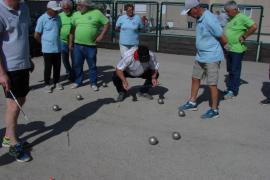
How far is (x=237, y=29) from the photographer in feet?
25.5

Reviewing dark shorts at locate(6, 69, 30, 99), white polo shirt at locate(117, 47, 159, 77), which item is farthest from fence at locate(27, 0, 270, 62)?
dark shorts at locate(6, 69, 30, 99)

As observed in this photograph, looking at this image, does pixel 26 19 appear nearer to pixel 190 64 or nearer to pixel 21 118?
pixel 21 118

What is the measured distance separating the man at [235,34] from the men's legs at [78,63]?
2.98 metres

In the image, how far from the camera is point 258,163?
16.7 ft

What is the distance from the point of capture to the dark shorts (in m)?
4.68

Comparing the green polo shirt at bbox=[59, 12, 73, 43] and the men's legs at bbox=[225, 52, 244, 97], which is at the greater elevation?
the green polo shirt at bbox=[59, 12, 73, 43]

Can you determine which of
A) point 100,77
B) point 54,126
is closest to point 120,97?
point 54,126

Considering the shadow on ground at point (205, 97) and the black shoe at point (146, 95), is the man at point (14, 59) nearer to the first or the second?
the black shoe at point (146, 95)

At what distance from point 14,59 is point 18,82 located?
0.98ft

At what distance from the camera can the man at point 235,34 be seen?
7.65 m

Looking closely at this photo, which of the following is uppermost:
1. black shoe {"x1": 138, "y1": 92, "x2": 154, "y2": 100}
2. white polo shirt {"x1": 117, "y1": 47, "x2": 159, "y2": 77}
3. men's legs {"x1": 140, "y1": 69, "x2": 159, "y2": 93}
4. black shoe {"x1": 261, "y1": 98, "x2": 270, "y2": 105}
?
white polo shirt {"x1": 117, "y1": 47, "x2": 159, "y2": 77}

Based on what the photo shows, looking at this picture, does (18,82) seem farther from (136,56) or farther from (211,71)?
(211,71)

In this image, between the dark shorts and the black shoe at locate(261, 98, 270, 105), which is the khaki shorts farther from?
the dark shorts

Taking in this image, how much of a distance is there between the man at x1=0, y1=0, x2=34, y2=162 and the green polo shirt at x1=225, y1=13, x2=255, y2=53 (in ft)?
14.2
